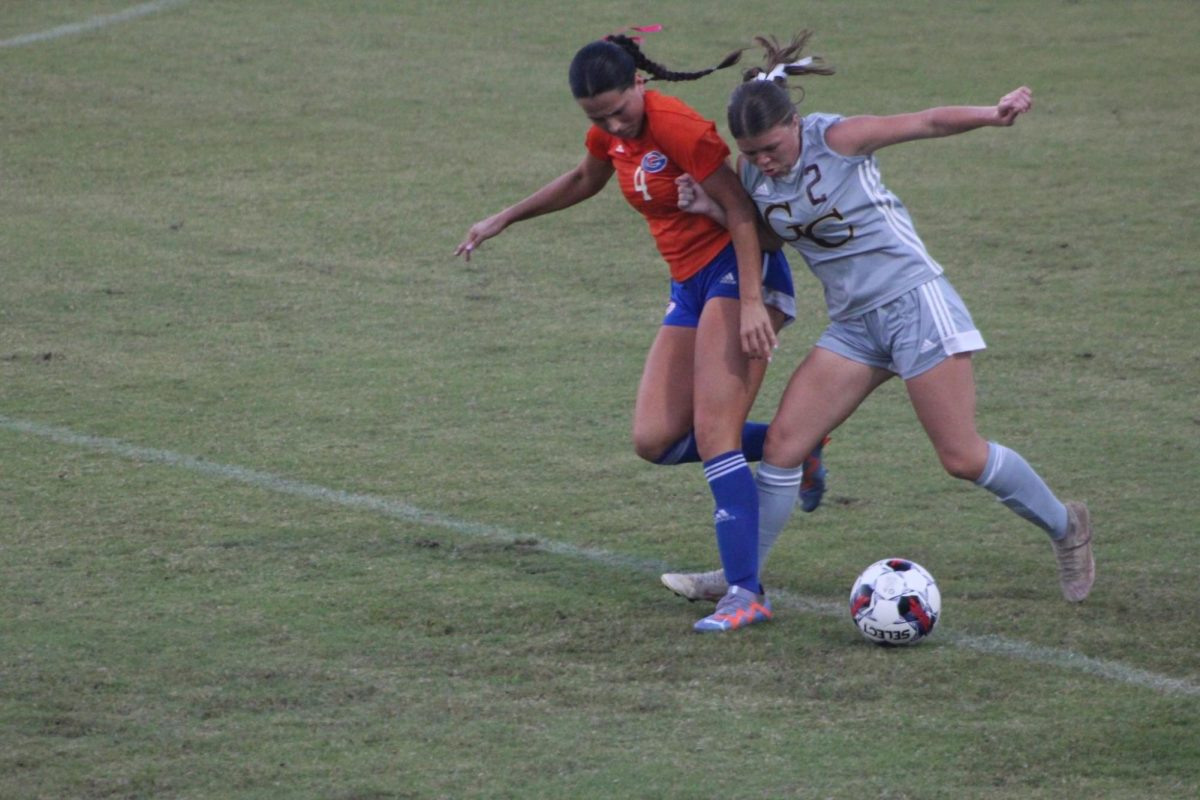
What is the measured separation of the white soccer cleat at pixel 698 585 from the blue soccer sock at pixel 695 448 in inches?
15.7

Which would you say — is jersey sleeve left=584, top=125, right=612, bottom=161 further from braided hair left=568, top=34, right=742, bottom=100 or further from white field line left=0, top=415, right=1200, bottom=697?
white field line left=0, top=415, right=1200, bottom=697

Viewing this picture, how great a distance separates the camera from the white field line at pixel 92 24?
53.1ft

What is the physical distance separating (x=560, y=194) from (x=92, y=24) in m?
12.3

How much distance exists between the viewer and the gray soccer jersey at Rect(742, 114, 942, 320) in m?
5.23

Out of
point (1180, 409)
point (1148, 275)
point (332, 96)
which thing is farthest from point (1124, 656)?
point (332, 96)

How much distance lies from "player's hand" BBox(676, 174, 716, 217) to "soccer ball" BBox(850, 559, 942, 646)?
132 cm

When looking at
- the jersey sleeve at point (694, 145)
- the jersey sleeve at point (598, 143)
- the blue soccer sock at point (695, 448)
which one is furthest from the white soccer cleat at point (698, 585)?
the jersey sleeve at point (598, 143)

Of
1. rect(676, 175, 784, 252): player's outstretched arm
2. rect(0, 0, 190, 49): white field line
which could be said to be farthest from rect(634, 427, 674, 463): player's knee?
rect(0, 0, 190, 49): white field line

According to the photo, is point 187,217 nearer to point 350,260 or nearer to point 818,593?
point 350,260

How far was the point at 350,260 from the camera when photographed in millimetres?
10500

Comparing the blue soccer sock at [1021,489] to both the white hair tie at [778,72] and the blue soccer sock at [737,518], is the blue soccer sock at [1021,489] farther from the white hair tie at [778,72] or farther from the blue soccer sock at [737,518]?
the white hair tie at [778,72]

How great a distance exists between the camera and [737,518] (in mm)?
5418

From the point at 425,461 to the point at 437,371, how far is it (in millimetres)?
1348

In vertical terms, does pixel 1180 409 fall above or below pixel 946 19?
below
